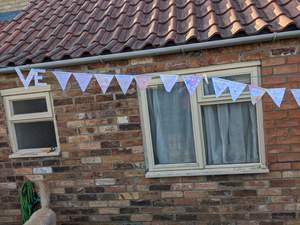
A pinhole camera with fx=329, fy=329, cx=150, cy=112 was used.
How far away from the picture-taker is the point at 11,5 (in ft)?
23.7

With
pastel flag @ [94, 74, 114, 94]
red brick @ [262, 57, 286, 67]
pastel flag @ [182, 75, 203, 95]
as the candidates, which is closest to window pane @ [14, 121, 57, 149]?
pastel flag @ [94, 74, 114, 94]

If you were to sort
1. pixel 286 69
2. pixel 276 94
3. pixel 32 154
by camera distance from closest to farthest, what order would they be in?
pixel 276 94 → pixel 286 69 → pixel 32 154

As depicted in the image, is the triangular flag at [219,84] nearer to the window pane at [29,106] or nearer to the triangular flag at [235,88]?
the triangular flag at [235,88]

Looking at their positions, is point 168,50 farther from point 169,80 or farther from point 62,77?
point 62,77

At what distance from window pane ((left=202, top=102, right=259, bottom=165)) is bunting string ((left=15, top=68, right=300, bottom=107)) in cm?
22

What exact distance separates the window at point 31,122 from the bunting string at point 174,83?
358 mm

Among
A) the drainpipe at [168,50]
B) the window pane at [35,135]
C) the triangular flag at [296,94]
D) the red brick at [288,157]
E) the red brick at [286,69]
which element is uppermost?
the drainpipe at [168,50]

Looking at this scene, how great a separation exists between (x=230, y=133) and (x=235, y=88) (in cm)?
74

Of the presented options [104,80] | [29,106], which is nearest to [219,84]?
[104,80]

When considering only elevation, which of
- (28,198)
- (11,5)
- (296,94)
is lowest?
(28,198)

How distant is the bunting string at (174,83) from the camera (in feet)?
11.5

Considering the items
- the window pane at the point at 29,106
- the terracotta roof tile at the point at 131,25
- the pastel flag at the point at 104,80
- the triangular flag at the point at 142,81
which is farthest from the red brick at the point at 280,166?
the window pane at the point at 29,106

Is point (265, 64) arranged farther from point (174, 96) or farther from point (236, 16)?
point (174, 96)

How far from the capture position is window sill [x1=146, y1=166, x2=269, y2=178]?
3963 millimetres
